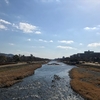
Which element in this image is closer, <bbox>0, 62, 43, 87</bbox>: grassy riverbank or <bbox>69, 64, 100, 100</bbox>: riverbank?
<bbox>69, 64, 100, 100</bbox>: riverbank

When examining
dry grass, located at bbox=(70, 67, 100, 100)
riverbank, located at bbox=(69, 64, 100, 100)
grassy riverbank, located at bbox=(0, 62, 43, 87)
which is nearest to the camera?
dry grass, located at bbox=(70, 67, 100, 100)

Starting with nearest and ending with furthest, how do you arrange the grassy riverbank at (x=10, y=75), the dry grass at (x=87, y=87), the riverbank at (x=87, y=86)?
the dry grass at (x=87, y=87) → the riverbank at (x=87, y=86) → the grassy riverbank at (x=10, y=75)

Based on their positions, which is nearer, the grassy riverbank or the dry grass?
the dry grass

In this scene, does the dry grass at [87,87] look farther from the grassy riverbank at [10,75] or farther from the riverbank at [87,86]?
the grassy riverbank at [10,75]

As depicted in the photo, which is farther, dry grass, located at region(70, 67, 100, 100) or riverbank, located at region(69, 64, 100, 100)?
riverbank, located at region(69, 64, 100, 100)

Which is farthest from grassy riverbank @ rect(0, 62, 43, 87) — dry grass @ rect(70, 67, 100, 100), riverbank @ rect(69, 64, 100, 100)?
dry grass @ rect(70, 67, 100, 100)

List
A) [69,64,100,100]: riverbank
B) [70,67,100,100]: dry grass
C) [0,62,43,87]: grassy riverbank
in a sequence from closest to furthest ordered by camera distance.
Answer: [70,67,100,100]: dry grass, [69,64,100,100]: riverbank, [0,62,43,87]: grassy riverbank

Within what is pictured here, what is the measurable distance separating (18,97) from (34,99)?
2863 mm

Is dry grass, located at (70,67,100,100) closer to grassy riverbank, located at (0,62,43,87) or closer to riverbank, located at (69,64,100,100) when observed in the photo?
riverbank, located at (69,64,100,100)

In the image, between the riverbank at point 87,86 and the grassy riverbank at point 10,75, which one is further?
the grassy riverbank at point 10,75

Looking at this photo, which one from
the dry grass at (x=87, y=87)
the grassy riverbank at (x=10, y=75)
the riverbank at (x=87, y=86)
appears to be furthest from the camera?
the grassy riverbank at (x=10, y=75)

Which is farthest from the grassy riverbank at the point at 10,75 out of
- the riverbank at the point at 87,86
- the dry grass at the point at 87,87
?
the dry grass at the point at 87,87

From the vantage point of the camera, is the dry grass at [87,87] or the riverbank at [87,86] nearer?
the dry grass at [87,87]

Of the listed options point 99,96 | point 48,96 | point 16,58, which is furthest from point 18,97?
point 16,58
